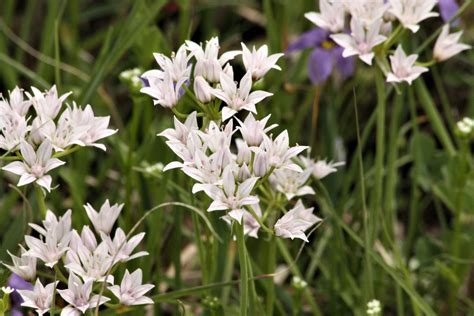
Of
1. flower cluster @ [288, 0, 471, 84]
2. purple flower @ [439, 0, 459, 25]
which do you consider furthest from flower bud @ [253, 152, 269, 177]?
purple flower @ [439, 0, 459, 25]

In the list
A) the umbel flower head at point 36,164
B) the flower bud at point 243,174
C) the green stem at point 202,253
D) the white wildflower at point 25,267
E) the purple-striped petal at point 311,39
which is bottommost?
the green stem at point 202,253

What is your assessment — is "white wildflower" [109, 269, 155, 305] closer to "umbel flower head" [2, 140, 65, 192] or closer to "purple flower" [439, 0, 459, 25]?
"umbel flower head" [2, 140, 65, 192]

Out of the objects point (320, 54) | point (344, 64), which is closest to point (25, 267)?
point (320, 54)

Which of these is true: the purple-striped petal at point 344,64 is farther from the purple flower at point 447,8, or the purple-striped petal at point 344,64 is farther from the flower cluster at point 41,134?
the flower cluster at point 41,134

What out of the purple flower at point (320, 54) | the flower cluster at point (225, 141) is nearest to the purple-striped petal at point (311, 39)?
the purple flower at point (320, 54)

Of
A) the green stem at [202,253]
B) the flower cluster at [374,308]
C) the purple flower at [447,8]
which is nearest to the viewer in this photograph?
the flower cluster at [374,308]

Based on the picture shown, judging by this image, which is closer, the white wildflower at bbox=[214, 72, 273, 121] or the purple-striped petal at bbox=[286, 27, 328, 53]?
the white wildflower at bbox=[214, 72, 273, 121]

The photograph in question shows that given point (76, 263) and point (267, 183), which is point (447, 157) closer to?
point (267, 183)
